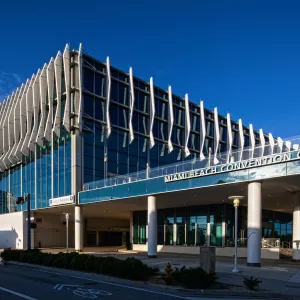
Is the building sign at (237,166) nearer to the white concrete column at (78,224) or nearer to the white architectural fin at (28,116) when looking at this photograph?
the white concrete column at (78,224)

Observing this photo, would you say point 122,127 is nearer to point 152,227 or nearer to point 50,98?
point 50,98

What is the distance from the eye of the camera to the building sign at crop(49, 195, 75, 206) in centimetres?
3706

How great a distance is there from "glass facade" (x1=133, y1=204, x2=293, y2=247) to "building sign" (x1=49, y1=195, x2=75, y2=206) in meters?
9.09

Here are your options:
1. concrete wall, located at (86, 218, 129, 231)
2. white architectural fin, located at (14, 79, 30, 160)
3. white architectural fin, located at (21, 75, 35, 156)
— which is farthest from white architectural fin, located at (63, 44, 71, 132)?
concrete wall, located at (86, 218, 129, 231)

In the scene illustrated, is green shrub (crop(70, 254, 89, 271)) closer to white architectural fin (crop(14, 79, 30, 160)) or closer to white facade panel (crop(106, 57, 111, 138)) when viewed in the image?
white facade panel (crop(106, 57, 111, 138))

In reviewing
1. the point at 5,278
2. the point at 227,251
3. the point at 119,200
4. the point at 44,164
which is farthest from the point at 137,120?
the point at 5,278

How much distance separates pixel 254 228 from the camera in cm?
2166

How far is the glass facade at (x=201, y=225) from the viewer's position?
110ft

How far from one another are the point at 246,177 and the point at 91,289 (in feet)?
39.3

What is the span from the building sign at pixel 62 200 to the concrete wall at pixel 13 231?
805 cm

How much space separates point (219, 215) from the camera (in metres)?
34.0

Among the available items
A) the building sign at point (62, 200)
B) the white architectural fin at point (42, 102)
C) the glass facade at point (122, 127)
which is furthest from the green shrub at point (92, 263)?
the white architectural fin at point (42, 102)

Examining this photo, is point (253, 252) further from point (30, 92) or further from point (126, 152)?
point (30, 92)

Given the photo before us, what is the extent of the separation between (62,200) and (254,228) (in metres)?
21.9
